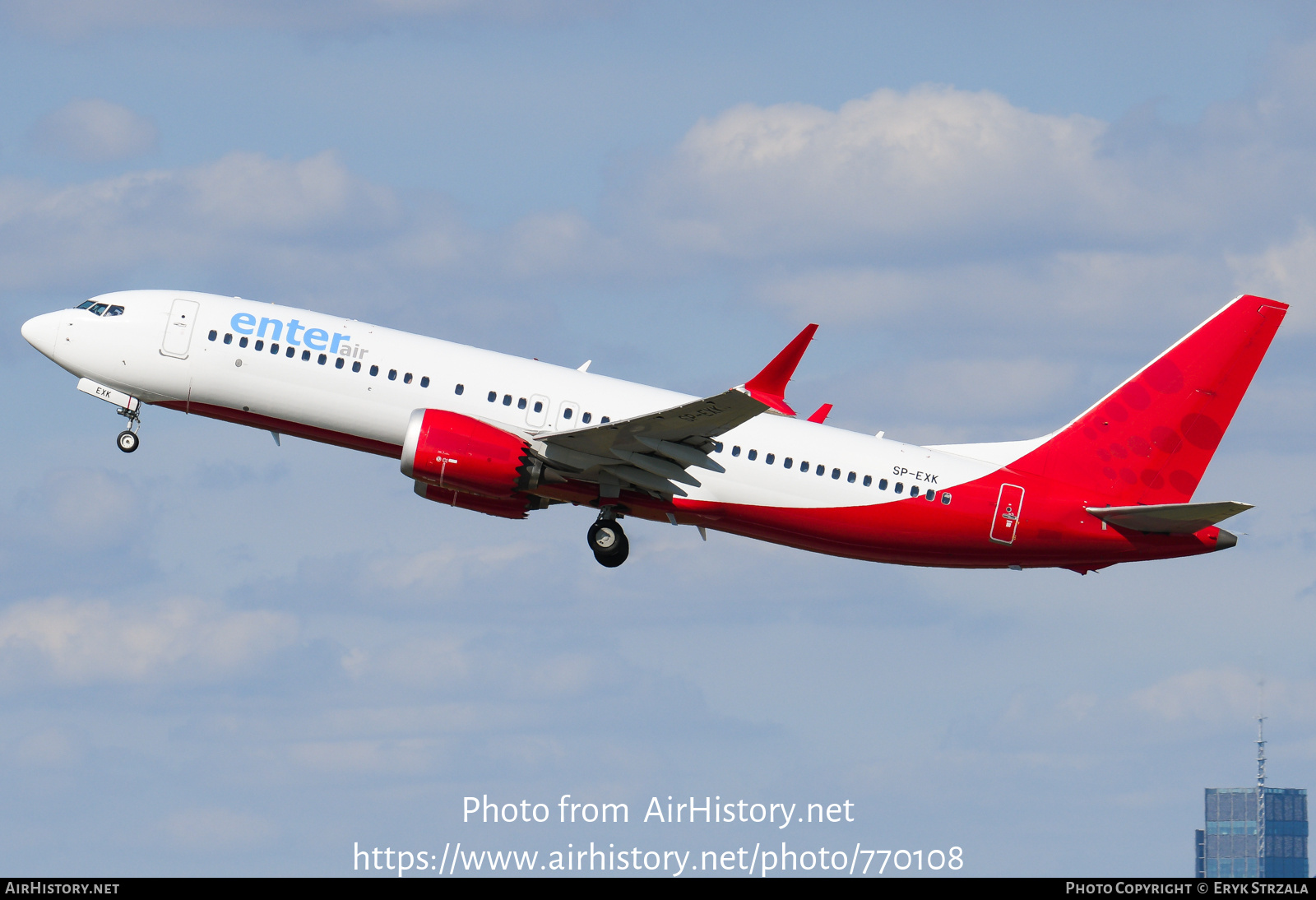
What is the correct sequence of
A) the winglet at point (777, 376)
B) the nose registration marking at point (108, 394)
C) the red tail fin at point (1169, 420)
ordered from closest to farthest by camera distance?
1. the winglet at point (777, 376)
2. the nose registration marking at point (108, 394)
3. the red tail fin at point (1169, 420)

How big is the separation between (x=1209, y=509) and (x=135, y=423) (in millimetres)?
32705

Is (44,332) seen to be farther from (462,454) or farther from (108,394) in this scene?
(462,454)

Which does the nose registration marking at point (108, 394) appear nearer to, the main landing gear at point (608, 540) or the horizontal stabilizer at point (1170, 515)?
the main landing gear at point (608, 540)

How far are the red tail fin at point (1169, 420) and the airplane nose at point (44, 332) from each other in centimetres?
3066

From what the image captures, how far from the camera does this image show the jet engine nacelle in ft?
161

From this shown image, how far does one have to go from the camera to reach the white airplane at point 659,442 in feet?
165

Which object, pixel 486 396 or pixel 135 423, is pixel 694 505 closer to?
pixel 486 396

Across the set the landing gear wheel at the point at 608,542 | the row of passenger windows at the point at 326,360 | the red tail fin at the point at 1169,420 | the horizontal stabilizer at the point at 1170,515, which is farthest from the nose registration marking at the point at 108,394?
the horizontal stabilizer at the point at 1170,515

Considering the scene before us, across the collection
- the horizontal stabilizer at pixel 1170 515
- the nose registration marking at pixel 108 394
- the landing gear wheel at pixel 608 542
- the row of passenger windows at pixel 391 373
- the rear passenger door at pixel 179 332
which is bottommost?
the landing gear wheel at pixel 608 542

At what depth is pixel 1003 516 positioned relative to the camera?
52.2 m

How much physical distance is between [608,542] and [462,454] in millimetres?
6150

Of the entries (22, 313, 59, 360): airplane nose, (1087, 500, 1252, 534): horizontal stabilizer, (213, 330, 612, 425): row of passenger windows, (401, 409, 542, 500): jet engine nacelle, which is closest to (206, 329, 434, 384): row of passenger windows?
(213, 330, 612, 425): row of passenger windows

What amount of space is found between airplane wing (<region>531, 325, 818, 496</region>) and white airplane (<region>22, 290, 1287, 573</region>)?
0.24 feet
